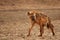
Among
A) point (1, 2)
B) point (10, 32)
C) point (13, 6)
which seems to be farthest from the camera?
point (1, 2)

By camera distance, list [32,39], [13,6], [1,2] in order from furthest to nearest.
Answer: [1,2] < [13,6] < [32,39]

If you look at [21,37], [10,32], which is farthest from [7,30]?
[21,37]

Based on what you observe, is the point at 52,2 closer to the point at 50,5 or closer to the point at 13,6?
the point at 50,5

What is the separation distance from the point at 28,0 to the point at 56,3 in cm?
245

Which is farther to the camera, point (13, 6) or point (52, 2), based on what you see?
point (52, 2)

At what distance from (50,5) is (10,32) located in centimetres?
1218

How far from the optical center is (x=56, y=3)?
22234 millimetres

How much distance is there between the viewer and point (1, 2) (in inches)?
862

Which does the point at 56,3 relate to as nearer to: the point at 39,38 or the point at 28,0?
the point at 28,0

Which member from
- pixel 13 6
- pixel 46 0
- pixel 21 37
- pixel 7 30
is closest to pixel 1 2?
pixel 13 6

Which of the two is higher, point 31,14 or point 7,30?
point 31,14

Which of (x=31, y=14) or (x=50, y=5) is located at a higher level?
(x=31, y=14)

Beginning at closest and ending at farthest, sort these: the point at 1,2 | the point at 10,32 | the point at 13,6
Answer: the point at 10,32 → the point at 13,6 → the point at 1,2

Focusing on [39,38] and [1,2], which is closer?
[39,38]
